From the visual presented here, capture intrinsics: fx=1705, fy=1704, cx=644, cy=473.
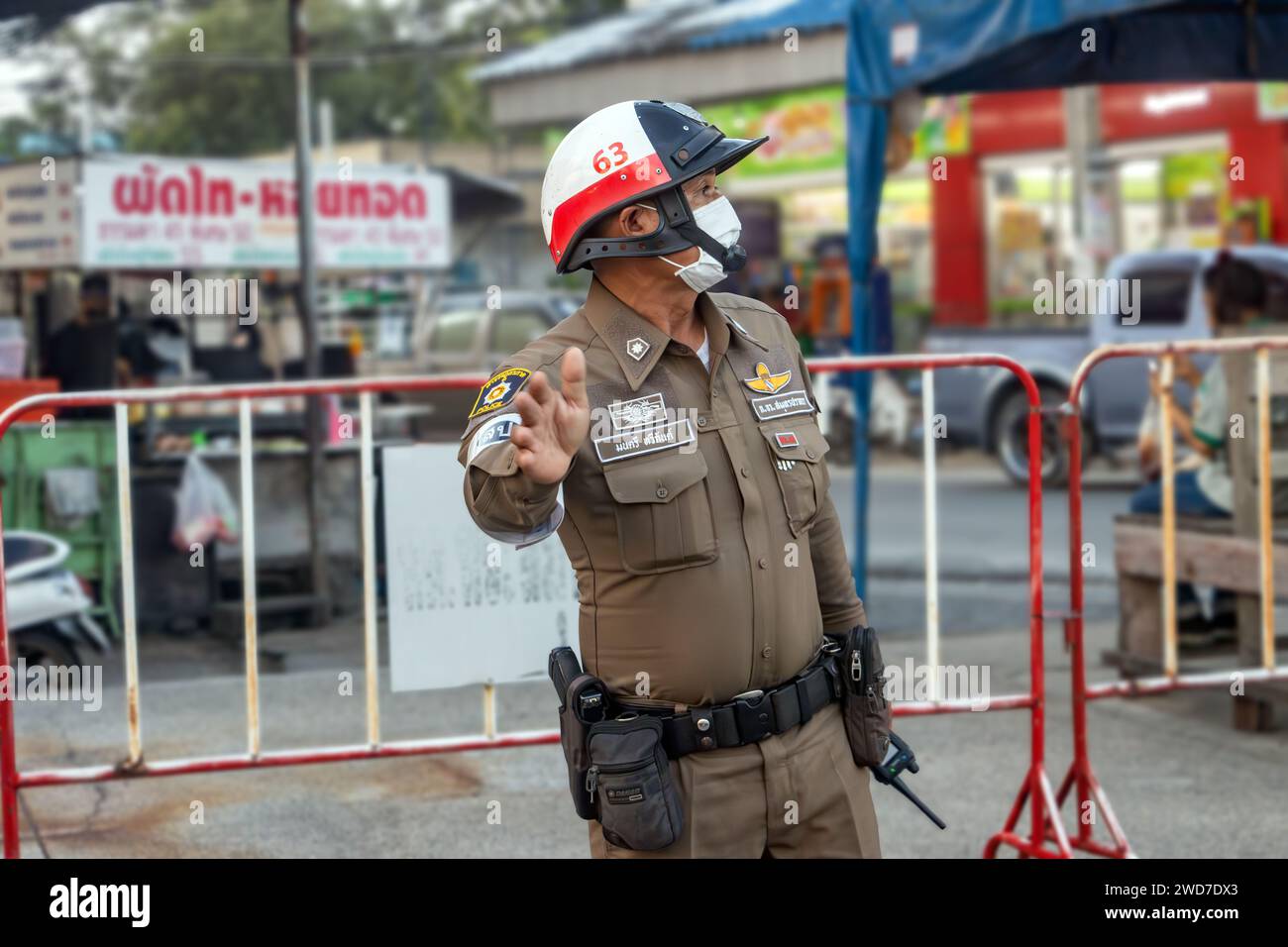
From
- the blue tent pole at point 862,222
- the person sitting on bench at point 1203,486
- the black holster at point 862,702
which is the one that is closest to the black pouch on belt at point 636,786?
the black holster at point 862,702

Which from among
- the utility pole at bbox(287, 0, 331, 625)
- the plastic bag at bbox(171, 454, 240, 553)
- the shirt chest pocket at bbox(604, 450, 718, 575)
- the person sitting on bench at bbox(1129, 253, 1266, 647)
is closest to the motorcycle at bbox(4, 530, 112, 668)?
the plastic bag at bbox(171, 454, 240, 553)

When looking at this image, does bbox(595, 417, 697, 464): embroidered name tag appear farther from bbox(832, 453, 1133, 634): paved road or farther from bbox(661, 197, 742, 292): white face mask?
bbox(832, 453, 1133, 634): paved road

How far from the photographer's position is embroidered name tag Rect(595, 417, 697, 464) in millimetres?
2885

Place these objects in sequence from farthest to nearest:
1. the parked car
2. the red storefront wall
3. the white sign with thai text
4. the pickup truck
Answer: the red storefront wall
the parked car
the pickup truck
the white sign with thai text

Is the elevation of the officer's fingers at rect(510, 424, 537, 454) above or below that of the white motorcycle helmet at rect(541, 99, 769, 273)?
below

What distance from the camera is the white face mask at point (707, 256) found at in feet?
9.71

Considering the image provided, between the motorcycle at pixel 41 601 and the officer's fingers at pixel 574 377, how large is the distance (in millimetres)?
5221

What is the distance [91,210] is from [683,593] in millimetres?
7818

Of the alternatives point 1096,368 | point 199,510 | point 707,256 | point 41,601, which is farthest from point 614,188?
point 1096,368

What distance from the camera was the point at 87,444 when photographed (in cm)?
870

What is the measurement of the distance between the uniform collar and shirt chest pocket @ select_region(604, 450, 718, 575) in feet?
0.50

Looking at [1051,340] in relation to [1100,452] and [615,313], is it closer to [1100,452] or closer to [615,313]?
[1100,452]

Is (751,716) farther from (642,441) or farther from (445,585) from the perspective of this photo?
(445,585)
